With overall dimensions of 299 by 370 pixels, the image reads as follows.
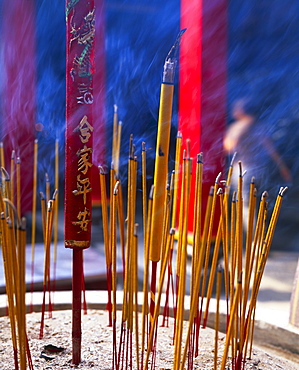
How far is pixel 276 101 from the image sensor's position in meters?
2.26

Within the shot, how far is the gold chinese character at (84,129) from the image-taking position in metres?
1.01

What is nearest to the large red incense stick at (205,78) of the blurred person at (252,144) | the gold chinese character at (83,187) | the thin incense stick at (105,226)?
the blurred person at (252,144)

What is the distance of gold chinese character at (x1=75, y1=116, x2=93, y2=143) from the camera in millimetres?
1014

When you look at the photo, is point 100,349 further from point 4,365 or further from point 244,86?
point 244,86

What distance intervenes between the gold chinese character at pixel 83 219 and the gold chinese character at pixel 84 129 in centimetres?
14

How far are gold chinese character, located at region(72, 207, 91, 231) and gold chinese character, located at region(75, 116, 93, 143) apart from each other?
0.14 metres

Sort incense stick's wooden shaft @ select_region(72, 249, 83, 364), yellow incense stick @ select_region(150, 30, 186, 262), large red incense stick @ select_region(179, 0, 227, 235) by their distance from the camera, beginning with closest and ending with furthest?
yellow incense stick @ select_region(150, 30, 186, 262), incense stick's wooden shaft @ select_region(72, 249, 83, 364), large red incense stick @ select_region(179, 0, 227, 235)

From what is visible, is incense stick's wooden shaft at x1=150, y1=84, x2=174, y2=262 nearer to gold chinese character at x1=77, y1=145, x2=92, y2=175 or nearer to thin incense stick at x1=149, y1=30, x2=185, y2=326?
thin incense stick at x1=149, y1=30, x2=185, y2=326

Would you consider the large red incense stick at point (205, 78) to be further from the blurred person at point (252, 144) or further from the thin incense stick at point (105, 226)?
the thin incense stick at point (105, 226)

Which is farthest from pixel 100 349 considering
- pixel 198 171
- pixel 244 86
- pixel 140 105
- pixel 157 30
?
pixel 244 86

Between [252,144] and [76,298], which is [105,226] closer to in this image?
[76,298]

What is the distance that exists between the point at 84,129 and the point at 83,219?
185 mm

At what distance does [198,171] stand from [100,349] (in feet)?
1.74

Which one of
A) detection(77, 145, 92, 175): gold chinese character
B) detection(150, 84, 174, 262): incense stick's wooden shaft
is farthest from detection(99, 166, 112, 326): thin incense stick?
detection(150, 84, 174, 262): incense stick's wooden shaft
